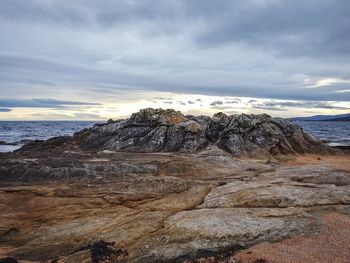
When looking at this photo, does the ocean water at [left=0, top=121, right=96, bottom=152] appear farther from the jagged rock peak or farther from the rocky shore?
the rocky shore

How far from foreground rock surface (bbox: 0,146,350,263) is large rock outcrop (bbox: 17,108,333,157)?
885 cm

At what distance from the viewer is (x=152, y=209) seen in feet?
36.3

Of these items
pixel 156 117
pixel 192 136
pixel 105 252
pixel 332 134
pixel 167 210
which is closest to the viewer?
pixel 105 252

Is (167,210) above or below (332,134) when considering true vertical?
above

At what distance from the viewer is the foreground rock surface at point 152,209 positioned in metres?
9.09

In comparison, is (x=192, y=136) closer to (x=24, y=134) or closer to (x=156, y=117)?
(x=156, y=117)

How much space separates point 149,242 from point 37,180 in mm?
5895

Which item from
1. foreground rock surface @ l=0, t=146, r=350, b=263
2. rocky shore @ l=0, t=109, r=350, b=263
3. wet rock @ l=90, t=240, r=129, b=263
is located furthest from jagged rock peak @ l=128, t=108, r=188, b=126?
wet rock @ l=90, t=240, r=129, b=263

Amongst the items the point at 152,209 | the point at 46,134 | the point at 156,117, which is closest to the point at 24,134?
the point at 46,134

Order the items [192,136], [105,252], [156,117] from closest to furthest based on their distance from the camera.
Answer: [105,252]
[192,136]
[156,117]

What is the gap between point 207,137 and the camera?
25562 mm

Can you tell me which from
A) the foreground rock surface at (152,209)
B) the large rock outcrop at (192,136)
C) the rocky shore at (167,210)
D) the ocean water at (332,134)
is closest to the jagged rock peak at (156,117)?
the large rock outcrop at (192,136)

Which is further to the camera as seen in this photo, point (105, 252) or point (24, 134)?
point (24, 134)

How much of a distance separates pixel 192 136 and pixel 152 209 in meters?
14.0
